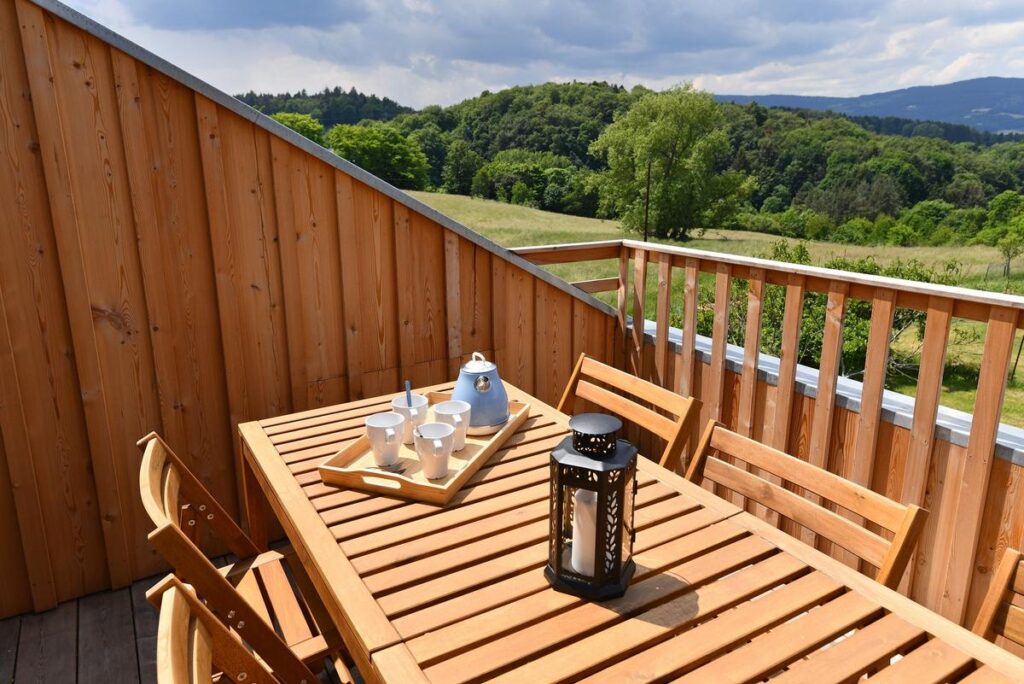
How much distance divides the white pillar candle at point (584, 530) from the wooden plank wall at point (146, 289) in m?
1.89

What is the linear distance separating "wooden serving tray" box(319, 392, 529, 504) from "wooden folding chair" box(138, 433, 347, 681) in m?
0.36

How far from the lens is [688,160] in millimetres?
31172

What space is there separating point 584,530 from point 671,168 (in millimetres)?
32686

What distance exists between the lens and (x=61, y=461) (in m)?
2.48

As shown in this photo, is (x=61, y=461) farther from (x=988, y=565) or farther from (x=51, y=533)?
(x=988, y=565)

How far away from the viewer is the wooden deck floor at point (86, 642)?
87.4 inches

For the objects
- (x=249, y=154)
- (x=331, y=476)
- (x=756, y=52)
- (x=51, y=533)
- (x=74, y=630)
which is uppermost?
(x=756, y=52)

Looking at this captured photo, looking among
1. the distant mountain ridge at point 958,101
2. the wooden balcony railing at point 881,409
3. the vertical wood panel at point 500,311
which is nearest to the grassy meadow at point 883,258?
the wooden balcony railing at point 881,409

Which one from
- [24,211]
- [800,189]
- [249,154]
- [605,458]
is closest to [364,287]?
[249,154]

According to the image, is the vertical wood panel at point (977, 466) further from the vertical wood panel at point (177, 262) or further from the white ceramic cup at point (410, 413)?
the vertical wood panel at point (177, 262)

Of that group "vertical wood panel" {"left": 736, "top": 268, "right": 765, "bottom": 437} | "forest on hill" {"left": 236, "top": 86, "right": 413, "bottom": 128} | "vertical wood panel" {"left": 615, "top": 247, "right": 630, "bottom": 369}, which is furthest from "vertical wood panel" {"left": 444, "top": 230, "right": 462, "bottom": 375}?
"forest on hill" {"left": 236, "top": 86, "right": 413, "bottom": 128}

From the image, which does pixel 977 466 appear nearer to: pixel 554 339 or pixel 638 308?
pixel 638 308

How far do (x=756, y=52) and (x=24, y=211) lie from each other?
59.3 meters

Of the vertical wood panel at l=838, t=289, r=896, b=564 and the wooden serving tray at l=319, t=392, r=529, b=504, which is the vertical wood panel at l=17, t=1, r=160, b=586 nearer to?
the wooden serving tray at l=319, t=392, r=529, b=504
